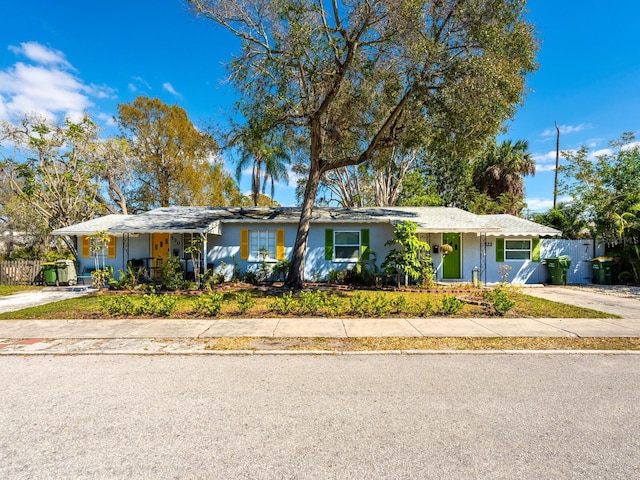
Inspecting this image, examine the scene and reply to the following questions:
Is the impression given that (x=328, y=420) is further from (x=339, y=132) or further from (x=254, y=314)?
(x=339, y=132)

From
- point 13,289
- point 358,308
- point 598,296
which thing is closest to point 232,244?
point 358,308

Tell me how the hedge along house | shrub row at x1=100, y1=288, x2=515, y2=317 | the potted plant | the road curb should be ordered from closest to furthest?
the road curb
shrub row at x1=100, y1=288, x2=515, y2=317
the potted plant
the hedge along house

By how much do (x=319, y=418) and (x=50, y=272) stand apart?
15.4 metres

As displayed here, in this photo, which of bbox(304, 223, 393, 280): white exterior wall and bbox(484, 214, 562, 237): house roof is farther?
bbox(304, 223, 393, 280): white exterior wall

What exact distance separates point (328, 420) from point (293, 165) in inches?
997

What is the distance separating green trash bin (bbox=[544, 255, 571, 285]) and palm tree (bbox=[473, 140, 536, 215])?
31.4 ft

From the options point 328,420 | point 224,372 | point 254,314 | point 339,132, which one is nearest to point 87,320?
point 254,314

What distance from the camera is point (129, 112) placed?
82.8ft

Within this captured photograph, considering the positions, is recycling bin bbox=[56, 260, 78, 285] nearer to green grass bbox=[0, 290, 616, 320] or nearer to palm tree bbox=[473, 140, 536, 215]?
green grass bbox=[0, 290, 616, 320]

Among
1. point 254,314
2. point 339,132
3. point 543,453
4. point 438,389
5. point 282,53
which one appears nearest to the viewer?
point 543,453

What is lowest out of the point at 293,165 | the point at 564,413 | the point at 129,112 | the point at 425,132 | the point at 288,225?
the point at 564,413

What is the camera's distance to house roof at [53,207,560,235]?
46.7ft

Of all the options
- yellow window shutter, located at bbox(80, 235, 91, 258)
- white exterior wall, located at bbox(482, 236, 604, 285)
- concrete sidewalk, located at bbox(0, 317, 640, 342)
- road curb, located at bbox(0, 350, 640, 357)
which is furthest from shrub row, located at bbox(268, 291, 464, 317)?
yellow window shutter, located at bbox(80, 235, 91, 258)

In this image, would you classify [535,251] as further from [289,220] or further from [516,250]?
[289,220]
